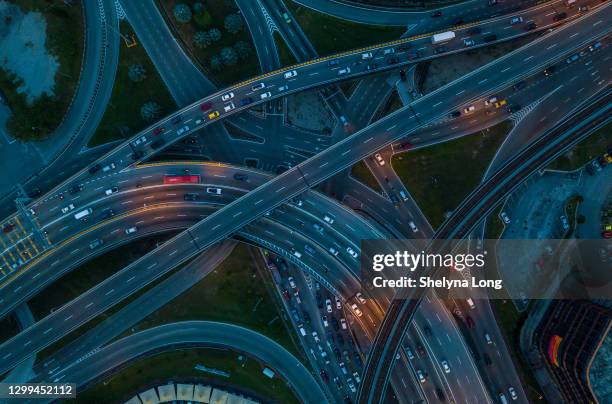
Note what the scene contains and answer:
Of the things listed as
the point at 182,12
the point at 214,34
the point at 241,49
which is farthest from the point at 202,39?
the point at 241,49

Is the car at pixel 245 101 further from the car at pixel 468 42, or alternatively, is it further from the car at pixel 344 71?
the car at pixel 468 42

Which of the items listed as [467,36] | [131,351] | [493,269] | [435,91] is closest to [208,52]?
[435,91]

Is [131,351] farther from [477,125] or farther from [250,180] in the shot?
[477,125]

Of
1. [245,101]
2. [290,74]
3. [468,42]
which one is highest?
[290,74]

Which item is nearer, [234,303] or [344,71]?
[344,71]

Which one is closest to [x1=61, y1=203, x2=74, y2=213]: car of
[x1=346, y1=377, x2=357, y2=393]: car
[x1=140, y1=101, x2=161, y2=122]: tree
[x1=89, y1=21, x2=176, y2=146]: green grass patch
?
[x1=89, y1=21, x2=176, y2=146]: green grass patch

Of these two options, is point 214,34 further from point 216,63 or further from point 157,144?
point 157,144

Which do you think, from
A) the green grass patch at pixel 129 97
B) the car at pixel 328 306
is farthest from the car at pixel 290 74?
the car at pixel 328 306
